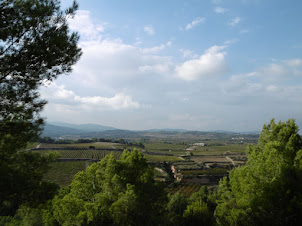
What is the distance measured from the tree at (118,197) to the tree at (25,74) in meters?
4.48

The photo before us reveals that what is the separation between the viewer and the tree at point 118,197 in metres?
12.3

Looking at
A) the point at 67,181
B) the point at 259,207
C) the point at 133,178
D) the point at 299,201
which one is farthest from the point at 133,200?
the point at 67,181

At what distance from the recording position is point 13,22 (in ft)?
27.0

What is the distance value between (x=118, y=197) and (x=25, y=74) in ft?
30.1

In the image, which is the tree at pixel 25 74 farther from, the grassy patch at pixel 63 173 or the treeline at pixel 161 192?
the grassy patch at pixel 63 173

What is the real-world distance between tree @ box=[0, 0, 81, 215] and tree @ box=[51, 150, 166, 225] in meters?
4.48

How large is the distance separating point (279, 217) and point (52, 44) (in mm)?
14677

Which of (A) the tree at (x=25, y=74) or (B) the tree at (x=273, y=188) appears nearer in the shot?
(A) the tree at (x=25, y=74)

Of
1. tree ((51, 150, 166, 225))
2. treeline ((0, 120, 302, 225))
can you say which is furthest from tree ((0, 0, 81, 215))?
tree ((51, 150, 166, 225))

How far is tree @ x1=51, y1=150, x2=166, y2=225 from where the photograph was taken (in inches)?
484

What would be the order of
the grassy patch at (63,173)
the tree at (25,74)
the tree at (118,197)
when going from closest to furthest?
the tree at (25,74), the tree at (118,197), the grassy patch at (63,173)

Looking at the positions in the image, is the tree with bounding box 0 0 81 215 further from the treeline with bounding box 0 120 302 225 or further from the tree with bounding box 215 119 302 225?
the tree with bounding box 215 119 302 225

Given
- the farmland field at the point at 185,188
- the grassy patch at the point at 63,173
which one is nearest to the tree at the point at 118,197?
the grassy patch at the point at 63,173

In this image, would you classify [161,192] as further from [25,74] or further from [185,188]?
[185,188]
